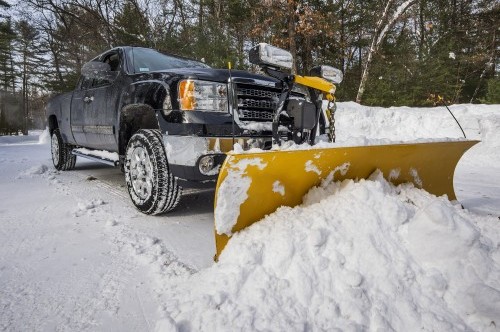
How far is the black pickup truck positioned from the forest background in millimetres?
8789

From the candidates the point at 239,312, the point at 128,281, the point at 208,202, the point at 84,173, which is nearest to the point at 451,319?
the point at 239,312

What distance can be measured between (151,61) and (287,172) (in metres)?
2.65

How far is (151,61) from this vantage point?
3.77 meters

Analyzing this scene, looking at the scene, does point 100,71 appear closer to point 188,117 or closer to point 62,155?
point 188,117

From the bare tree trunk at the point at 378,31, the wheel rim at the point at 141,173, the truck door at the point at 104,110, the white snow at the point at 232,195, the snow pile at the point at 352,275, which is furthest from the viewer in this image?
the bare tree trunk at the point at 378,31

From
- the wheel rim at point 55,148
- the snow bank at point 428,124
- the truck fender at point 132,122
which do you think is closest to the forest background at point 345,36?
the snow bank at point 428,124

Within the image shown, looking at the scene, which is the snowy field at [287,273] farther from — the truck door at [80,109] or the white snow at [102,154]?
the truck door at [80,109]

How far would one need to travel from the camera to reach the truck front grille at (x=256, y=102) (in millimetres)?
2795

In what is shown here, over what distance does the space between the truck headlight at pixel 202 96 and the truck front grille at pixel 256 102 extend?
0.17 meters

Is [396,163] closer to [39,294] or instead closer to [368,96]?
[39,294]

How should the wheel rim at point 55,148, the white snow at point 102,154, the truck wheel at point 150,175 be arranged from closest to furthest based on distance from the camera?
the truck wheel at point 150,175
the white snow at point 102,154
the wheel rim at point 55,148

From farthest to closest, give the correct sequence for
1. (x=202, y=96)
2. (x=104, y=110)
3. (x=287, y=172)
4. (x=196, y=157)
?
1. (x=104, y=110)
2. (x=202, y=96)
3. (x=196, y=157)
4. (x=287, y=172)

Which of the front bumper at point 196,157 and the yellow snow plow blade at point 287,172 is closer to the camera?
the yellow snow plow blade at point 287,172

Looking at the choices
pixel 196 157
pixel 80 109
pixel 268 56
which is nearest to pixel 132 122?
pixel 196 157
